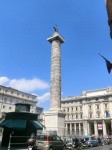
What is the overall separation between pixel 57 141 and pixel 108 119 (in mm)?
54219

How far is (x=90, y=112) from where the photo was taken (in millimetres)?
71625

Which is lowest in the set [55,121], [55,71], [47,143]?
[47,143]

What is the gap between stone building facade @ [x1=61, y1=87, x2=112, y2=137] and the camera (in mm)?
67875

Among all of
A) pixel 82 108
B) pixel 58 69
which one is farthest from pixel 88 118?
pixel 58 69

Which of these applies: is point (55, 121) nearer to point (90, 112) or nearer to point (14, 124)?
point (14, 124)

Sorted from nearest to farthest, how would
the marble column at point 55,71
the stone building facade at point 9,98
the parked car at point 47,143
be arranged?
the parked car at point 47,143
the marble column at point 55,71
the stone building facade at point 9,98

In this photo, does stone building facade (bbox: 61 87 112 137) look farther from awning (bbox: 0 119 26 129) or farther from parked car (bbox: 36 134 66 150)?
parked car (bbox: 36 134 66 150)

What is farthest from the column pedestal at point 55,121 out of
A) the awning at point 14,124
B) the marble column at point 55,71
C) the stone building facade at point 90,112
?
the stone building facade at point 90,112

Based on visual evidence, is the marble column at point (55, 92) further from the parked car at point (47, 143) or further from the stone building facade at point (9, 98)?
the stone building facade at point (9, 98)

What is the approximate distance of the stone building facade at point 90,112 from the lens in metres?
67.9

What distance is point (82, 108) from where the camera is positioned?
2943 inches

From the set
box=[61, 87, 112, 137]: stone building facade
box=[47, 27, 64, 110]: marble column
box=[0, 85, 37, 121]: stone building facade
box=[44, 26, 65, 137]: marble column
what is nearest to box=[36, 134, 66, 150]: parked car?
box=[44, 26, 65, 137]: marble column

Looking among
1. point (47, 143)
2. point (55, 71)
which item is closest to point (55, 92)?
point (55, 71)

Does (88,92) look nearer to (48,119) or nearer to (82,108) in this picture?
(82,108)
